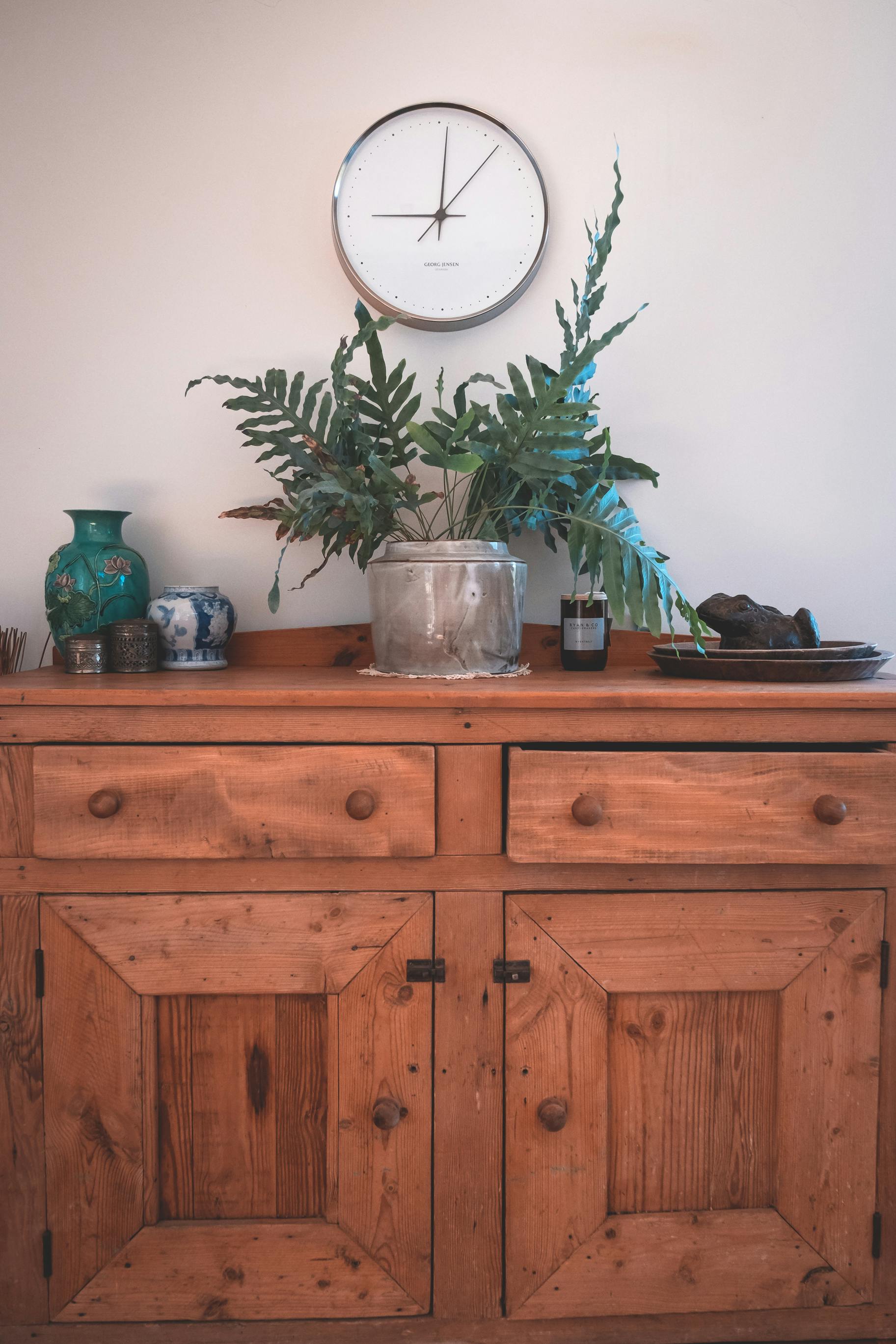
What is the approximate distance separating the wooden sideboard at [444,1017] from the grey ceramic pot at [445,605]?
5.4 inches

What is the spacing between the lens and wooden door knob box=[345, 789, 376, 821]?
90 cm

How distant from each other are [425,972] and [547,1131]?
0.24 m

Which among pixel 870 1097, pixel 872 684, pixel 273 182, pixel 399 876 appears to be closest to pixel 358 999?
pixel 399 876

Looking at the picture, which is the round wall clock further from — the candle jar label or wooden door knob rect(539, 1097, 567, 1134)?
wooden door knob rect(539, 1097, 567, 1134)

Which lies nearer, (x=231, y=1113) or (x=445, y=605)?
(x=231, y=1113)

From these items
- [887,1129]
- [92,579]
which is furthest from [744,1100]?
[92,579]

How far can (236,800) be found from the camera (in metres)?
0.92

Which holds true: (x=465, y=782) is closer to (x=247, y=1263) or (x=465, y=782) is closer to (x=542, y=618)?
(x=542, y=618)

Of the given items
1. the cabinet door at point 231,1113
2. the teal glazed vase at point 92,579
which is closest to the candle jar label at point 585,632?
the cabinet door at point 231,1113

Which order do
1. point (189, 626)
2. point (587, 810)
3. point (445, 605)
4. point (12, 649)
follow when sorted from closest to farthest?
point (587, 810), point (445, 605), point (189, 626), point (12, 649)

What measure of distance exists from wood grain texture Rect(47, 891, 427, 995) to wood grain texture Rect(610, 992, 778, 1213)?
0.33m

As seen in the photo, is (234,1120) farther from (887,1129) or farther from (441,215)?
(441,215)

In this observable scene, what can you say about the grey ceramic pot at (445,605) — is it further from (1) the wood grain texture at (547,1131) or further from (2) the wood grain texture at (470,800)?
(1) the wood grain texture at (547,1131)

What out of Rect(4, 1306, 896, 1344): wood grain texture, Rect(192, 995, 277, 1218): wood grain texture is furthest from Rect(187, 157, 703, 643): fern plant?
Rect(4, 1306, 896, 1344): wood grain texture
